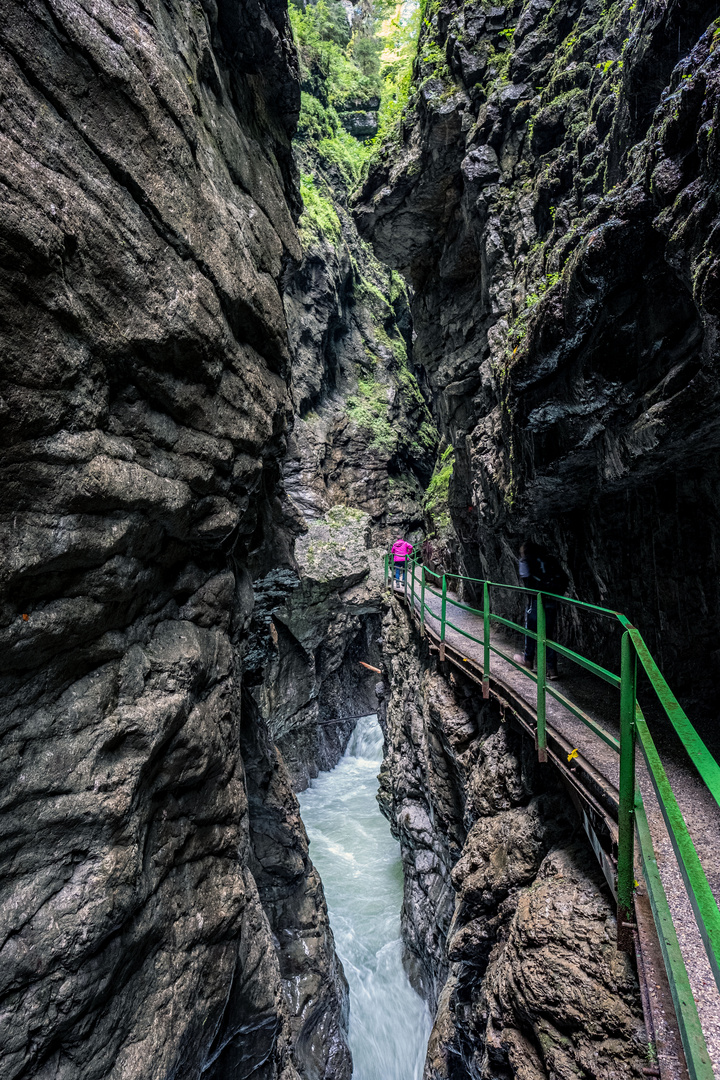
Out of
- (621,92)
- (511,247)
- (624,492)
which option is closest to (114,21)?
(621,92)

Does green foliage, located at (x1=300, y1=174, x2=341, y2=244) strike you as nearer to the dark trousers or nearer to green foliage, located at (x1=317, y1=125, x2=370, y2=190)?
green foliage, located at (x1=317, y1=125, x2=370, y2=190)

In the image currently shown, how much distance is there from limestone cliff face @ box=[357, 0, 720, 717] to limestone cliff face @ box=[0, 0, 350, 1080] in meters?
3.23

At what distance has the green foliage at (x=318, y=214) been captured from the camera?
65.5 ft

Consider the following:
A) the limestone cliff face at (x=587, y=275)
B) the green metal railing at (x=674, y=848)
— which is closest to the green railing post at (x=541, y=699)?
the green metal railing at (x=674, y=848)

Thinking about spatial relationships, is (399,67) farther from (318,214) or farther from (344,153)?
(344,153)

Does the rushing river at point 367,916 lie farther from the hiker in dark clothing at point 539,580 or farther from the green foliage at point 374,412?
the green foliage at point 374,412

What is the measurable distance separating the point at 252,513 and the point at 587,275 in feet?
13.8

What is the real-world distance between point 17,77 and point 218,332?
1.73 m

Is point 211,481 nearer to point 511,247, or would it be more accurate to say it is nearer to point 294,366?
point 511,247

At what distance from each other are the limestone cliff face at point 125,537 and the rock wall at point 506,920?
2.09 meters

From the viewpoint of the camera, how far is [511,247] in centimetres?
792

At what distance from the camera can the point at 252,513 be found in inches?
231

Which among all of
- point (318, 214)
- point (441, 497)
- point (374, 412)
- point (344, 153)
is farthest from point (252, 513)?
point (344, 153)

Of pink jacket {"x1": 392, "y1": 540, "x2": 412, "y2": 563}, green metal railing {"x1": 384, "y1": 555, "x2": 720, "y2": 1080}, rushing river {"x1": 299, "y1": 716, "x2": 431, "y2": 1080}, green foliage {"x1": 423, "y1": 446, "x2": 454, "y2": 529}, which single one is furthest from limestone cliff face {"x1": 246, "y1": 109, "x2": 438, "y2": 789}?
green metal railing {"x1": 384, "y1": 555, "x2": 720, "y2": 1080}
